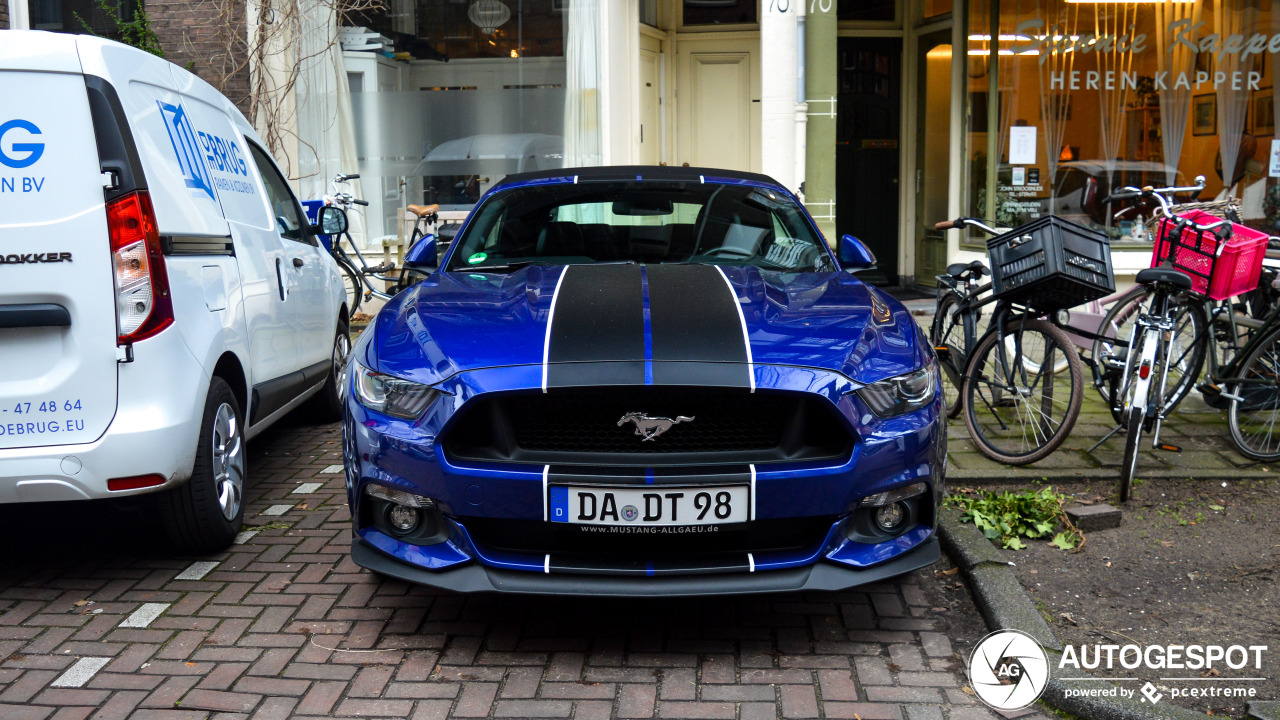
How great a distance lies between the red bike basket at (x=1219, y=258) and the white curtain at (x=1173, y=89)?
5.02 meters

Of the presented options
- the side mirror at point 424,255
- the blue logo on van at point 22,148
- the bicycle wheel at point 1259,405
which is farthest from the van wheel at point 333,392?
the bicycle wheel at point 1259,405

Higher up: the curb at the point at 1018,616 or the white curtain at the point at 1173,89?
the white curtain at the point at 1173,89

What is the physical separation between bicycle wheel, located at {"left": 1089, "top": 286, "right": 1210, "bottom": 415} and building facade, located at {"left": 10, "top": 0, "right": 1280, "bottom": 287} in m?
4.43

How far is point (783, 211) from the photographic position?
495 centimetres

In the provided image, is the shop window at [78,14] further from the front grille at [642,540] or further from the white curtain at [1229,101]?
the white curtain at [1229,101]

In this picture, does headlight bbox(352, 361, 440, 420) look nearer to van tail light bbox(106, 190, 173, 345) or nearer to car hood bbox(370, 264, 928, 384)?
car hood bbox(370, 264, 928, 384)

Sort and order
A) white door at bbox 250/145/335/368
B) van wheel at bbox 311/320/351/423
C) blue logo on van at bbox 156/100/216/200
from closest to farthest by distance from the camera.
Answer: blue logo on van at bbox 156/100/216/200
white door at bbox 250/145/335/368
van wheel at bbox 311/320/351/423

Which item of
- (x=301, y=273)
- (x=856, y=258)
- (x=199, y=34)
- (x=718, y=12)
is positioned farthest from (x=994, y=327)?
(x=199, y=34)

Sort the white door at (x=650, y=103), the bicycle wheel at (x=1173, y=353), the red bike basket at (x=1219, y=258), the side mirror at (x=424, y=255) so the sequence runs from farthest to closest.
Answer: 1. the white door at (x=650, y=103)
2. the bicycle wheel at (x=1173, y=353)
3. the red bike basket at (x=1219, y=258)
4. the side mirror at (x=424, y=255)

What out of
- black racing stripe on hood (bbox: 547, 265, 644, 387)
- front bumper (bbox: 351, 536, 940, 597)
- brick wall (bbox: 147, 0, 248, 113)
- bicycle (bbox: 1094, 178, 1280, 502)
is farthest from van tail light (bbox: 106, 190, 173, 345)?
brick wall (bbox: 147, 0, 248, 113)

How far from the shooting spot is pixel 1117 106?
10031 mm

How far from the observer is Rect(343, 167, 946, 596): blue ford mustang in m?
3.14

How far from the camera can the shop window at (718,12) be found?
38.4ft

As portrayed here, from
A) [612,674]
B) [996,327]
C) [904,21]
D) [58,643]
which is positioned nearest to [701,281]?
[612,674]
